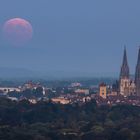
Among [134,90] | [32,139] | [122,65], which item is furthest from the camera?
[122,65]

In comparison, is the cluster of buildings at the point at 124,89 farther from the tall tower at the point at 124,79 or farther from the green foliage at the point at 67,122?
the green foliage at the point at 67,122

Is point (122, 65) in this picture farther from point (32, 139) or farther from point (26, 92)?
point (32, 139)

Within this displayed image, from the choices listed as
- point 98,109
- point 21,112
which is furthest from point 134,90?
point 21,112

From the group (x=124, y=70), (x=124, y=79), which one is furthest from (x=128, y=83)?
(x=124, y=70)

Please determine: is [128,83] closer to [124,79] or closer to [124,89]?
[124,89]

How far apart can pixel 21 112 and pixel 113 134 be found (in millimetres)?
18321

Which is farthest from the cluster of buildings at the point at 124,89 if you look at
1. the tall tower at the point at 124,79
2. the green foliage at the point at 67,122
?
the green foliage at the point at 67,122

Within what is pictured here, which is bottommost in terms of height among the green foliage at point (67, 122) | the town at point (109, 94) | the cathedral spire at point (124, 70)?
the green foliage at point (67, 122)

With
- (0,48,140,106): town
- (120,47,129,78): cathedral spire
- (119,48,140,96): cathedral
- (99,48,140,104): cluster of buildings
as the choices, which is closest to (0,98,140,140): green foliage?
(0,48,140,106): town

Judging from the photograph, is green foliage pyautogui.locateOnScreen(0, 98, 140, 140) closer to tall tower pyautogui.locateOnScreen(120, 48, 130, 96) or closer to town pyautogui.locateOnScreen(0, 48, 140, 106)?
town pyautogui.locateOnScreen(0, 48, 140, 106)

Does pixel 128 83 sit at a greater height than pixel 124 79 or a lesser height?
lesser

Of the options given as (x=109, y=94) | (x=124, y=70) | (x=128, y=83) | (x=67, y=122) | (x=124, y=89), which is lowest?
(x=67, y=122)

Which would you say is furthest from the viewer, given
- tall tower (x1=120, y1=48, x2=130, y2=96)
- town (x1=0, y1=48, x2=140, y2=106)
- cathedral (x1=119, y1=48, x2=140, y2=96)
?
tall tower (x1=120, y1=48, x2=130, y2=96)

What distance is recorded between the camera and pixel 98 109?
75062 mm
